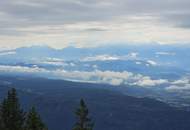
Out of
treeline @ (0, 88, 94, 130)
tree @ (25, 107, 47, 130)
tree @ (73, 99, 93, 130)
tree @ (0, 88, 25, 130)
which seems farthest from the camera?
tree @ (0, 88, 25, 130)

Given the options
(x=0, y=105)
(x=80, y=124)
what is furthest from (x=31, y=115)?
(x=0, y=105)

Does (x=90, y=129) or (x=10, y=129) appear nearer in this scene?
(x=90, y=129)

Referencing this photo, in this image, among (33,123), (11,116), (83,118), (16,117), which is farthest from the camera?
(16,117)

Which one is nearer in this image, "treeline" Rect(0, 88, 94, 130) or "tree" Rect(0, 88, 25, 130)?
"treeline" Rect(0, 88, 94, 130)

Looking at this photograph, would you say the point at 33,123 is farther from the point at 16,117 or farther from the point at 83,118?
the point at 16,117

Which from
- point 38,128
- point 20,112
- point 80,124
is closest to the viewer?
point 38,128

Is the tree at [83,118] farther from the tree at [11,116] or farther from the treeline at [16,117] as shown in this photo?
the tree at [11,116]

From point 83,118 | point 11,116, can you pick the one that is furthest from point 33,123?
point 11,116

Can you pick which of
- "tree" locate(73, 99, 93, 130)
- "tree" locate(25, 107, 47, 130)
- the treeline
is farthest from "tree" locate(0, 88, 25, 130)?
"tree" locate(73, 99, 93, 130)

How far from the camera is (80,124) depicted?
41.4m

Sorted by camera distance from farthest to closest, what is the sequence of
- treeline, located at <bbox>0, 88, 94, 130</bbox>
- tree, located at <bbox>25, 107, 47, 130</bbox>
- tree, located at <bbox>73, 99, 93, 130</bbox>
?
1. treeline, located at <bbox>0, 88, 94, 130</bbox>
2. tree, located at <bbox>73, 99, 93, 130</bbox>
3. tree, located at <bbox>25, 107, 47, 130</bbox>

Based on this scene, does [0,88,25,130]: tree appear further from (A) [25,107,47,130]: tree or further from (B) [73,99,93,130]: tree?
(B) [73,99,93,130]: tree

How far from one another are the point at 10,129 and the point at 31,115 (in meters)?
4.54

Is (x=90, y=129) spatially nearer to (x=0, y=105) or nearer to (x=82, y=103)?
(x=82, y=103)
